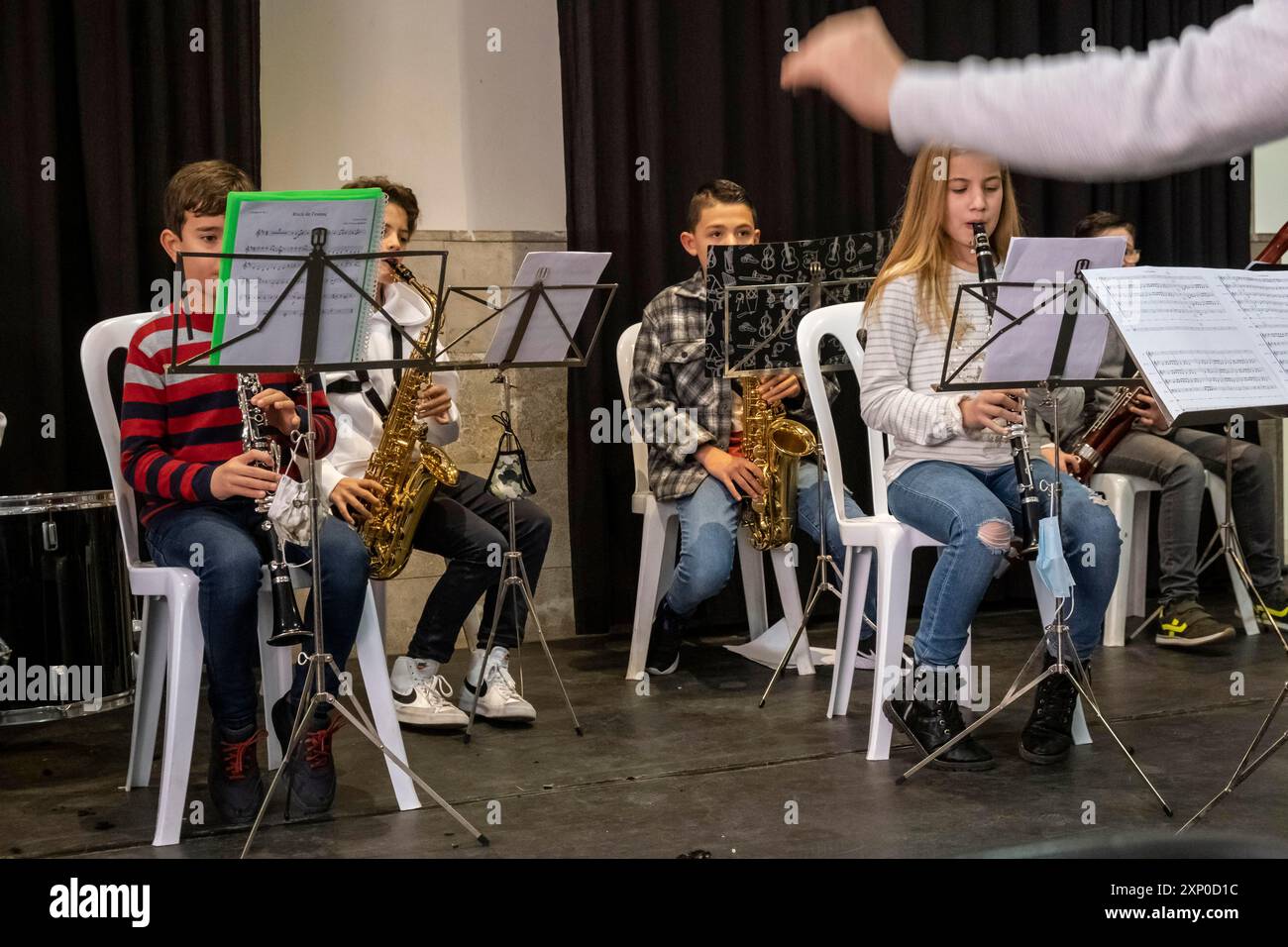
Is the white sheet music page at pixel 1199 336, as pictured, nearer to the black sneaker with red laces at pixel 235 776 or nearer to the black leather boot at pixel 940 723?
the black leather boot at pixel 940 723

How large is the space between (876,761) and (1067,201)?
3249mm

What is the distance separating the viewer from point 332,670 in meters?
2.72

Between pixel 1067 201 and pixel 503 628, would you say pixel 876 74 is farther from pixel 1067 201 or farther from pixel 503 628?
pixel 1067 201

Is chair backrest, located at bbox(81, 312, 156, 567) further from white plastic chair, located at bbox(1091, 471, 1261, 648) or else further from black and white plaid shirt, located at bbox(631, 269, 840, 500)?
white plastic chair, located at bbox(1091, 471, 1261, 648)

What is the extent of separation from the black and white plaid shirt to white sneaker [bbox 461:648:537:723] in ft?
2.54

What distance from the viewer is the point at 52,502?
11.2 feet

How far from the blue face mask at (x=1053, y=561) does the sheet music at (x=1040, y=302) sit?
11.9 inches

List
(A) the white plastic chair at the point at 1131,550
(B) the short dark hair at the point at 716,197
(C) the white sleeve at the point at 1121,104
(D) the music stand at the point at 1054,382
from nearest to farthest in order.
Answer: (C) the white sleeve at the point at 1121,104 < (D) the music stand at the point at 1054,382 < (B) the short dark hair at the point at 716,197 < (A) the white plastic chair at the point at 1131,550

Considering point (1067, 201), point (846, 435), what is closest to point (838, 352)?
point (846, 435)

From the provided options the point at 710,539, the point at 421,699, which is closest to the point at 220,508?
the point at 421,699

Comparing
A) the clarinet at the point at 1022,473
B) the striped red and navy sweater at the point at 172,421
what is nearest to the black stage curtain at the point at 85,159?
the striped red and navy sweater at the point at 172,421

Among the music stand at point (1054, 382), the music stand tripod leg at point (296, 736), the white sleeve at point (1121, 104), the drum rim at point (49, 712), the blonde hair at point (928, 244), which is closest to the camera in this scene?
the white sleeve at point (1121, 104)

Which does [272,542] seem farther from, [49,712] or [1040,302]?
[1040,302]

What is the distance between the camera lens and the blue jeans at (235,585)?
9.00ft
